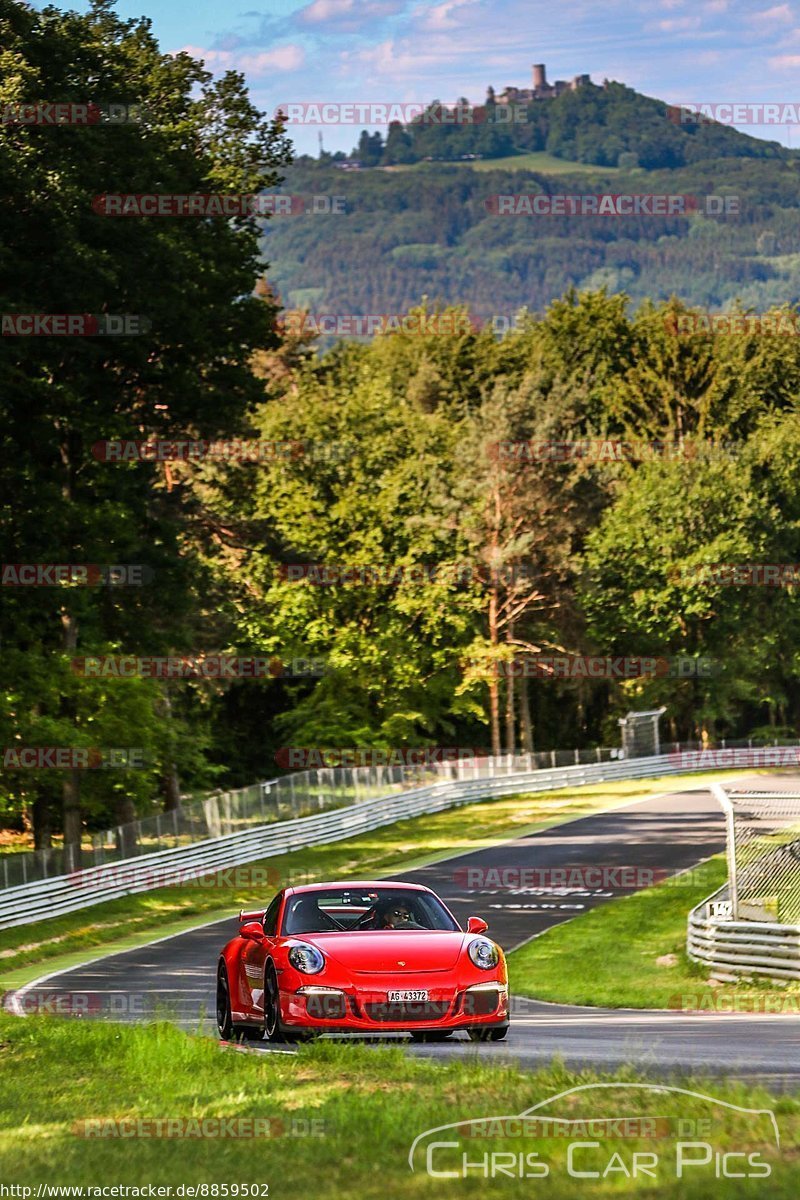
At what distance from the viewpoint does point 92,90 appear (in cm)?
3619

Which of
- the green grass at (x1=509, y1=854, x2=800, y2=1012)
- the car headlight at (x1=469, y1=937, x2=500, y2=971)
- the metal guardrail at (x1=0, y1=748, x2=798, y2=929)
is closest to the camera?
the car headlight at (x1=469, y1=937, x2=500, y2=971)

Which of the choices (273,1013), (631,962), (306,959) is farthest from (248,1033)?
(631,962)

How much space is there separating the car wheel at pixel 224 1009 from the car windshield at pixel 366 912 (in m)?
1.18

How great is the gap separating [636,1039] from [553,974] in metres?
11.7

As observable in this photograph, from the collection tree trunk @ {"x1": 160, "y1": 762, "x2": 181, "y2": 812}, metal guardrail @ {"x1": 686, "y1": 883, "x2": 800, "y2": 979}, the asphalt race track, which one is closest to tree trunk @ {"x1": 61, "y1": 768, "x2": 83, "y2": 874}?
the asphalt race track

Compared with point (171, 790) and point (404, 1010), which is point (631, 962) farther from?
point (171, 790)

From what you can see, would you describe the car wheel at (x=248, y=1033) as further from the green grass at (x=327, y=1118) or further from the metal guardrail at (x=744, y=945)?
the metal guardrail at (x=744, y=945)

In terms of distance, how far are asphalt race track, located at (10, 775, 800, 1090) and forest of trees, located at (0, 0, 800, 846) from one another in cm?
826

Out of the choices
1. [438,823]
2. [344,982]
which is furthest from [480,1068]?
[438,823]

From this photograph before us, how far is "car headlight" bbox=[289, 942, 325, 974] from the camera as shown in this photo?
1296 cm

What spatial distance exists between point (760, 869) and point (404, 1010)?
41.3 ft

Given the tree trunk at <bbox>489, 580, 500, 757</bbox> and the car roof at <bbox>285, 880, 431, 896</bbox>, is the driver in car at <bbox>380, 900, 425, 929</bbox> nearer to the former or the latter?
the car roof at <bbox>285, 880, 431, 896</bbox>

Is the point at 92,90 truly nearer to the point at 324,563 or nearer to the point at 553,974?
the point at 553,974

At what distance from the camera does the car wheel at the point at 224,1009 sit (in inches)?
580
